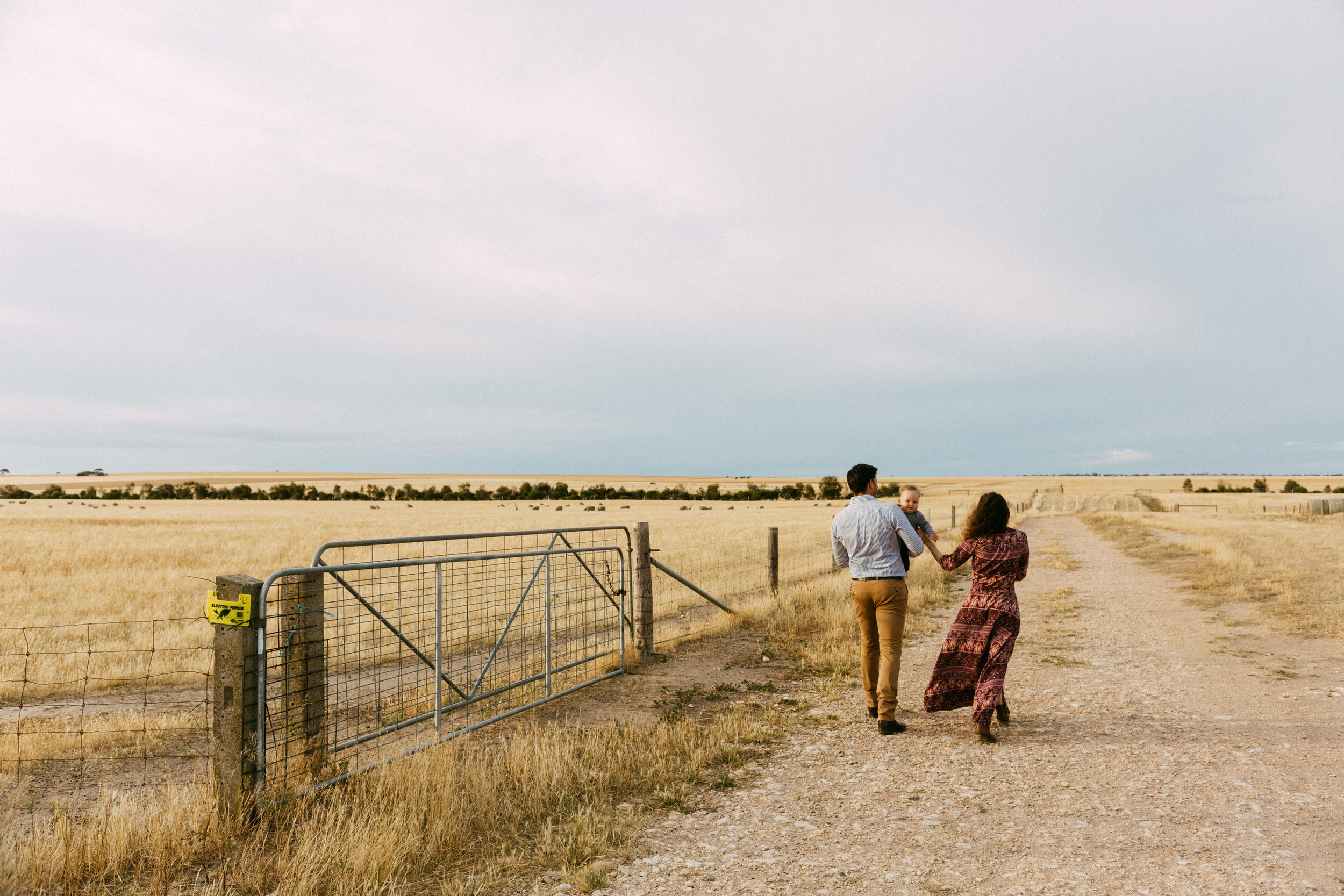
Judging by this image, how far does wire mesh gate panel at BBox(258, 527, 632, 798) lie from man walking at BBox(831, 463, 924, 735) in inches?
118

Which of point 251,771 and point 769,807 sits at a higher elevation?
point 251,771

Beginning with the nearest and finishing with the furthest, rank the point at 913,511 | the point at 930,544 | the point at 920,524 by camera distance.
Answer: the point at 930,544, the point at 920,524, the point at 913,511

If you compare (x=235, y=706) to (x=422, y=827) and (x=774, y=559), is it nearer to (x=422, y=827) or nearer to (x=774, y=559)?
(x=422, y=827)

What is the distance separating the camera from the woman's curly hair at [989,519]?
689 cm

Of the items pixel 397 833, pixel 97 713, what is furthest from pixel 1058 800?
pixel 97 713

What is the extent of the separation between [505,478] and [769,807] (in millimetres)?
147817

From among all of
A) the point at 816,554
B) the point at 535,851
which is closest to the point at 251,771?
the point at 535,851

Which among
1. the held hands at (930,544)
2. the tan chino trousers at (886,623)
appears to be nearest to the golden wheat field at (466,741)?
the tan chino trousers at (886,623)

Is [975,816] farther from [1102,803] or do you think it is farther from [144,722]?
[144,722]

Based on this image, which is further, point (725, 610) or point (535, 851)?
point (725, 610)

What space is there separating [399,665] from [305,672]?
276 cm

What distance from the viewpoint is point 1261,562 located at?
19.9 metres

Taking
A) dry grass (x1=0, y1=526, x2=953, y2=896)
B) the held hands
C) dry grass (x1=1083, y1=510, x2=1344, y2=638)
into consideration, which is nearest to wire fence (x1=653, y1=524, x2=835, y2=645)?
the held hands

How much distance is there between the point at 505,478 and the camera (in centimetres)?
14950
